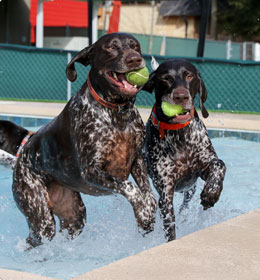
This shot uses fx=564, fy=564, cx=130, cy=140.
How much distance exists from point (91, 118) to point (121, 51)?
1.49ft

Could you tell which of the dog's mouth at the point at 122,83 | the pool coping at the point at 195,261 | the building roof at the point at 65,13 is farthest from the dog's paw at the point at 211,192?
the building roof at the point at 65,13

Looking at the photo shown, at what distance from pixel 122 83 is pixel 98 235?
1375 mm

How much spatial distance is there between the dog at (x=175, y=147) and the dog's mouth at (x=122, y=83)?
442mm

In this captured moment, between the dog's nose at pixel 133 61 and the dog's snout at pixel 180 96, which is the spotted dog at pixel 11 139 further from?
the dog's nose at pixel 133 61

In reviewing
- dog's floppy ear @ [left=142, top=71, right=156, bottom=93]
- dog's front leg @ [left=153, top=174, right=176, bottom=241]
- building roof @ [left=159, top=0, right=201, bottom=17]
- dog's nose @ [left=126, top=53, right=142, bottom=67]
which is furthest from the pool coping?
building roof @ [left=159, top=0, right=201, bottom=17]

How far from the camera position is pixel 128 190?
10.8ft

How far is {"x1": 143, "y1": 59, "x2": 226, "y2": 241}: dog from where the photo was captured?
12.5ft

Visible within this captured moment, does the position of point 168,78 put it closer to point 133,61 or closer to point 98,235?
point 133,61

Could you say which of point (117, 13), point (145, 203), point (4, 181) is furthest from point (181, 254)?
point (117, 13)

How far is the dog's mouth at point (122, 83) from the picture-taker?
3346 millimetres

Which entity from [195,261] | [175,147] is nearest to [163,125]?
[175,147]

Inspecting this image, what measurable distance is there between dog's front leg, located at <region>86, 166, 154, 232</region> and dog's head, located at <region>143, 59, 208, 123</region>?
2.23 ft

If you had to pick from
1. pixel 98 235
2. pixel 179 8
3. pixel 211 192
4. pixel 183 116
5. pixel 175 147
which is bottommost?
pixel 98 235

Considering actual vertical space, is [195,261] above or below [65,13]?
below
